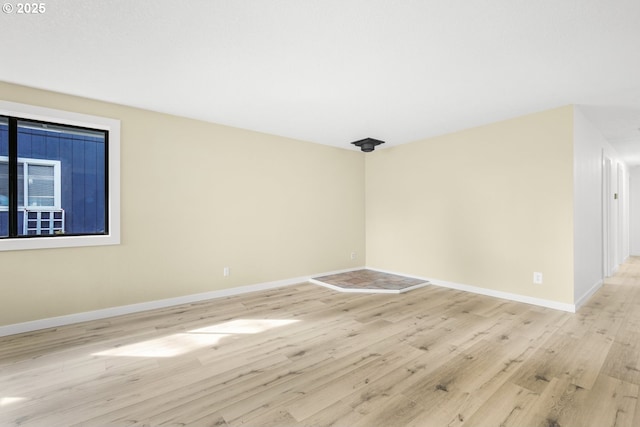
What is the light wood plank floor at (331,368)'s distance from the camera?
168cm

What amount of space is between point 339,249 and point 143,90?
12.8 ft

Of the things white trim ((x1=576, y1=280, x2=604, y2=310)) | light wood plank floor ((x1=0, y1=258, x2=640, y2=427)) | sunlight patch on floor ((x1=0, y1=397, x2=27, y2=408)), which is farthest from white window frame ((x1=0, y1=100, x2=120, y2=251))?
white trim ((x1=576, y1=280, x2=604, y2=310))

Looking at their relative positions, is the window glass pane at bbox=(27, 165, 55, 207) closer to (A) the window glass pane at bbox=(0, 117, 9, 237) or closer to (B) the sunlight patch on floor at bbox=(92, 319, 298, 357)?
(A) the window glass pane at bbox=(0, 117, 9, 237)

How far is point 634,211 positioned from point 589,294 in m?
5.93

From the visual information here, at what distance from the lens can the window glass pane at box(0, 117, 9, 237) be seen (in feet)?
9.34

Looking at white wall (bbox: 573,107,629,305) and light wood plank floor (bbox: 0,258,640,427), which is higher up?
white wall (bbox: 573,107,629,305)

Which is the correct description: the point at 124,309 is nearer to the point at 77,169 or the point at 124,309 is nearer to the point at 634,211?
the point at 77,169

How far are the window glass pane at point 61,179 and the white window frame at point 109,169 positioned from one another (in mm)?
127

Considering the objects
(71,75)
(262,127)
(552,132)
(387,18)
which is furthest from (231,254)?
(552,132)

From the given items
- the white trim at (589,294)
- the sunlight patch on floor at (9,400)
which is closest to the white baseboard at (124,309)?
the sunlight patch on floor at (9,400)

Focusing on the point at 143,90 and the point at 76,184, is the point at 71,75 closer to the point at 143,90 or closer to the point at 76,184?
the point at 143,90

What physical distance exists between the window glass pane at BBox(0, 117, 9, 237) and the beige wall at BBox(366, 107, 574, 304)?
16.9 ft

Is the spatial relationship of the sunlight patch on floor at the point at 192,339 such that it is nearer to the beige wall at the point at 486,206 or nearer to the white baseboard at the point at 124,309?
the white baseboard at the point at 124,309

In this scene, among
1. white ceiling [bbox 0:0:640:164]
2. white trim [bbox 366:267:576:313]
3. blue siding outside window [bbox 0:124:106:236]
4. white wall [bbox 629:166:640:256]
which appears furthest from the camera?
white wall [bbox 629:166:640:256]
